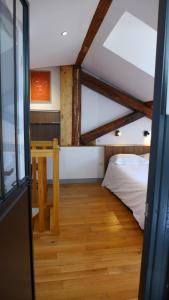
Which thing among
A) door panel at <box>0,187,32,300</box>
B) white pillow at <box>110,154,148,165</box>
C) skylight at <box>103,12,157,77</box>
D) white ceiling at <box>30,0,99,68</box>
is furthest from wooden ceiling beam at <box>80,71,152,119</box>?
door panel at <box>0,187,32,300</box>

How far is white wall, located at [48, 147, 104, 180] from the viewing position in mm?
4281

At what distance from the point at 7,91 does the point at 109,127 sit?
3.82m

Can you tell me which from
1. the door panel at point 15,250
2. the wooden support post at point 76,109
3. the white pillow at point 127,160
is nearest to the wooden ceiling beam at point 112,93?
the wooden support post at point 76,109

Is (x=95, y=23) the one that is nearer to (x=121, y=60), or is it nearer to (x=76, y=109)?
(x=121, y=60)

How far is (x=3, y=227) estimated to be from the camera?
2.90 ft

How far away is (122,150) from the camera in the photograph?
14.7 feet

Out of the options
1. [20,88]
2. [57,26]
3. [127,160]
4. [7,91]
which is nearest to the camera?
[7,91]

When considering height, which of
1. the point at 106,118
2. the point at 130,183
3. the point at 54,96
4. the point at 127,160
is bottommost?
the point at 130,183

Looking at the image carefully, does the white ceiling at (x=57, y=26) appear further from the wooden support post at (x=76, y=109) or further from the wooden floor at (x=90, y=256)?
the wooden floor at (x=90, y=256)

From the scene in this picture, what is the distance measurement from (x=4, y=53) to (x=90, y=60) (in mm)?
3297

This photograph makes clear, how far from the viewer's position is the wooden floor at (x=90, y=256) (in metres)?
1.67

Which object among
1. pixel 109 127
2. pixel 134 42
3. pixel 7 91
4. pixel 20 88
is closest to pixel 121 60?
pixel 134 42

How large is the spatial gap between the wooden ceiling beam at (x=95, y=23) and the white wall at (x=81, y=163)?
6.25ft

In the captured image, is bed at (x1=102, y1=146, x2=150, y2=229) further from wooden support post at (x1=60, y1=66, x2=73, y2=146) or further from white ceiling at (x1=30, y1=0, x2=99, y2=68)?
white ceiling at (x1=30, y1=0, x2=99, y2=68)
